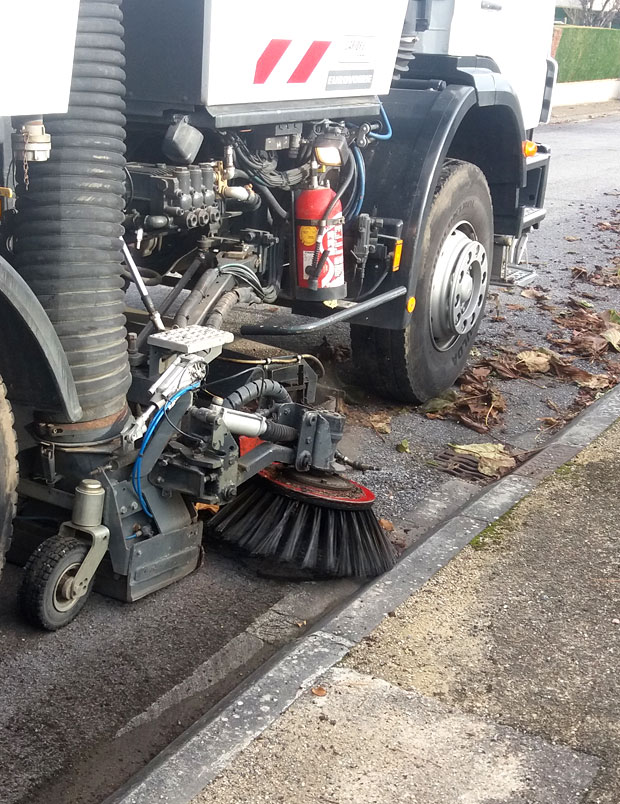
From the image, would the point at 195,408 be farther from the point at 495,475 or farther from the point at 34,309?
the point at 495,475

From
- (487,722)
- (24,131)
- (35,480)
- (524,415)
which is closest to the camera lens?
(24,131)

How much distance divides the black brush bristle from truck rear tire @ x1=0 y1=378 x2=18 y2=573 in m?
0.98

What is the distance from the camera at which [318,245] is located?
3.95 m

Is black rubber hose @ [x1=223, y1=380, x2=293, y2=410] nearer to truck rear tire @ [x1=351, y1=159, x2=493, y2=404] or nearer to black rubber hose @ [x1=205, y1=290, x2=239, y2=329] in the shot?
black rubber hose @ [x1=205, y1=290, x2=239, y2=329]

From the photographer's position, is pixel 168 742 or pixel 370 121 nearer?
pixel 168 742

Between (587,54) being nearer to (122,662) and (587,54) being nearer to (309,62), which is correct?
(309,62)

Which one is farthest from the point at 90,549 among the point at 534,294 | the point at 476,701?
the point at 534,294

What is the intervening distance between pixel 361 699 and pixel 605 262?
6691 millimetres

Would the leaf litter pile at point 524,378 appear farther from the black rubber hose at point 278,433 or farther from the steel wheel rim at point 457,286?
the black rubber hose at point 278,433

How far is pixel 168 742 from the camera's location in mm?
2652

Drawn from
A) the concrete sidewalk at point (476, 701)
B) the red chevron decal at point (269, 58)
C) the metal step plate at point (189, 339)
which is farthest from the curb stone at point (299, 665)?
the red chevron decal at point (269, 58)

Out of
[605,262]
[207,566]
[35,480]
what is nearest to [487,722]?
[207,566]

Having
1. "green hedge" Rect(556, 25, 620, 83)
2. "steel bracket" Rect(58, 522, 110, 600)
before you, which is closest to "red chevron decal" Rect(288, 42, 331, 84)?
"steel bracket" Rect(58, 522, 110, 600)

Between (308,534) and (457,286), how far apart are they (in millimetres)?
1804
